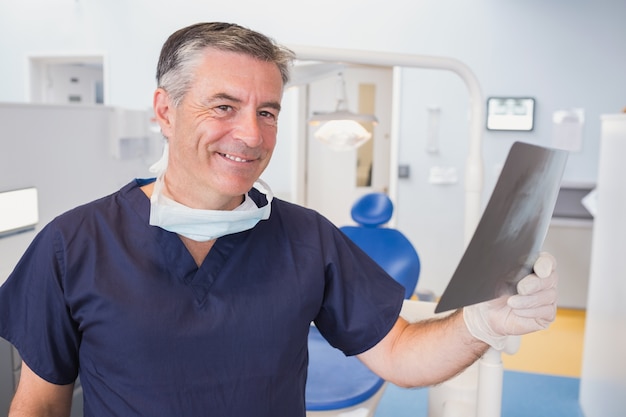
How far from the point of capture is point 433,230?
4.85 metres

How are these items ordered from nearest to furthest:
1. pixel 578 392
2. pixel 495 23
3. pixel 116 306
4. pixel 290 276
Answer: pixel 116 306, pixel 290 276, pixel 578 392, pixel 495 23

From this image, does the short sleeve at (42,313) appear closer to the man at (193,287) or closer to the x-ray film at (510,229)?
the man at (193,287)

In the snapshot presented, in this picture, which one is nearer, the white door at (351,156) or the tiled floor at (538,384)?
the tiled floor at (538,384)

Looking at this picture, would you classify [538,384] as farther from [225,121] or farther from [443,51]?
[225,121]

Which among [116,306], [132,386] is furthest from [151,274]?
[132,386]

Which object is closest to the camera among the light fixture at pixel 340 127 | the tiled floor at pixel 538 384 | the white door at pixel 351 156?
the light fixture at pixel 340 127

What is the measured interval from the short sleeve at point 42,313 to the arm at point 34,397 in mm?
20

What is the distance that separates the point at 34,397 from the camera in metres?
1.05

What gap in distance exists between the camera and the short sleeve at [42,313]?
100cm

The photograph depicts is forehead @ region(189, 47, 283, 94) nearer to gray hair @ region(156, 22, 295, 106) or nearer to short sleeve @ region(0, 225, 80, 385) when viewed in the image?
gray hair @ region(156, 22, 295, 106)

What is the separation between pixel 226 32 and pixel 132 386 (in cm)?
58

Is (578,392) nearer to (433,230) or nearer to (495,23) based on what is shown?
(433,230)

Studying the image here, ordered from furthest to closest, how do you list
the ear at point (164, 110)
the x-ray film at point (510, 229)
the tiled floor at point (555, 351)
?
1. the tiled floor at point (555, 351)
2. the ear at point (164, 110)
3. the x-ray film at point (510, 229)

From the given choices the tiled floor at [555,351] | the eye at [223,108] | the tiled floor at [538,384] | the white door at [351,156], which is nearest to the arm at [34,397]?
the eye at [223,108]
